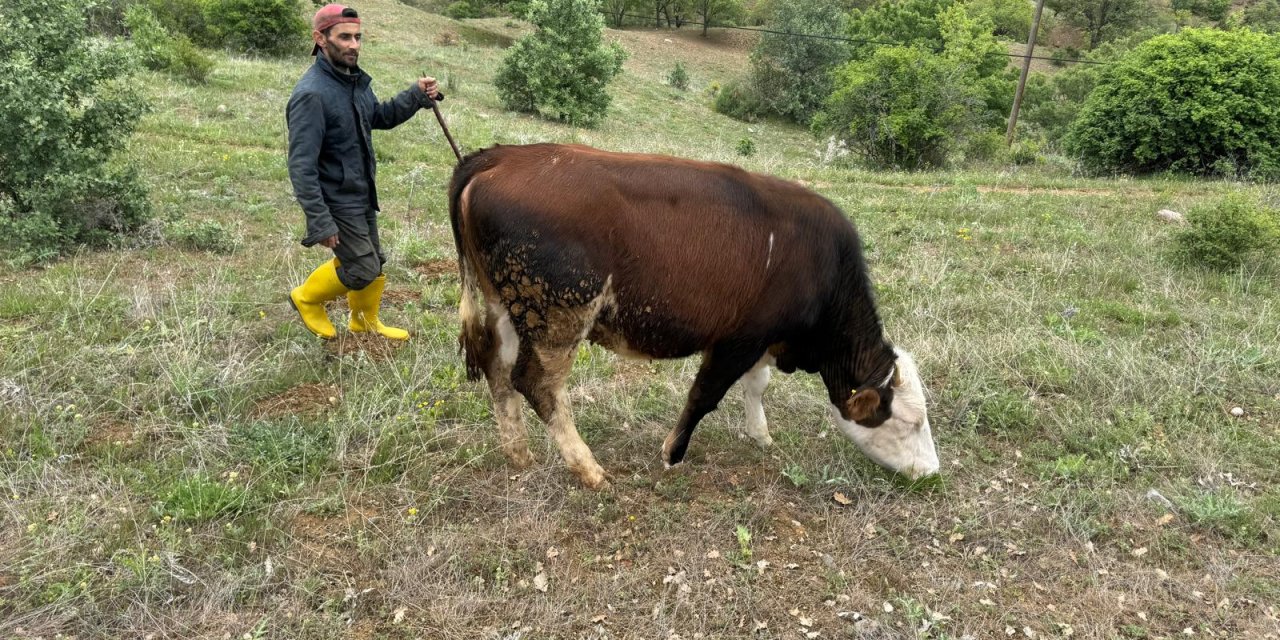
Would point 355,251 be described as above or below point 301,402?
above

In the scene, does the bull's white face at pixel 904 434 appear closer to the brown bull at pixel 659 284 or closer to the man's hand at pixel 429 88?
the brown bull at pixel 659 284

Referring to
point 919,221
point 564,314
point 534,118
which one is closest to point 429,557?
point 564,314

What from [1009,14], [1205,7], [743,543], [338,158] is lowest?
[743,543]

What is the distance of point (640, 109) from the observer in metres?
30.7

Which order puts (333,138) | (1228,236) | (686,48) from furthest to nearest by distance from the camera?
(686,48) → (1228,236) → (333,138)

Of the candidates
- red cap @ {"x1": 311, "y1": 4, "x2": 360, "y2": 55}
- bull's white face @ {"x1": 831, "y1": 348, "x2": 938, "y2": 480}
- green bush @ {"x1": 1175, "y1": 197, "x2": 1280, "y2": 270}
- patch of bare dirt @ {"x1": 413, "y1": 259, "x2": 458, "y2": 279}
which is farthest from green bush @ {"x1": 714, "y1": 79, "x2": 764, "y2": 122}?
bull's white face @ {"x1": 831, "y1": 348, "x2": 938, "y2": 480}

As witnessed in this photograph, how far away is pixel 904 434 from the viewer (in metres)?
4.29

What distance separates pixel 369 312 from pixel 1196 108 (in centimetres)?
1903

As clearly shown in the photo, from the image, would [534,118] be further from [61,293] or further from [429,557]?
[429,557]

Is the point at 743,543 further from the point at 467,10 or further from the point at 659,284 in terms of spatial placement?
the point at 467,10

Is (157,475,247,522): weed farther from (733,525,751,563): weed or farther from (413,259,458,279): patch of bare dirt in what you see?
(413,259,458,279): patch of bare dirt

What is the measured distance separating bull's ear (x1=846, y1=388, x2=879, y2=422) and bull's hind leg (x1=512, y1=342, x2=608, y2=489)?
60.7 inches

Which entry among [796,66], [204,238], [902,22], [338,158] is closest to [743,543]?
[338,158]

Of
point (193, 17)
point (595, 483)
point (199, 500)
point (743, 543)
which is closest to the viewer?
point (199, 500)
